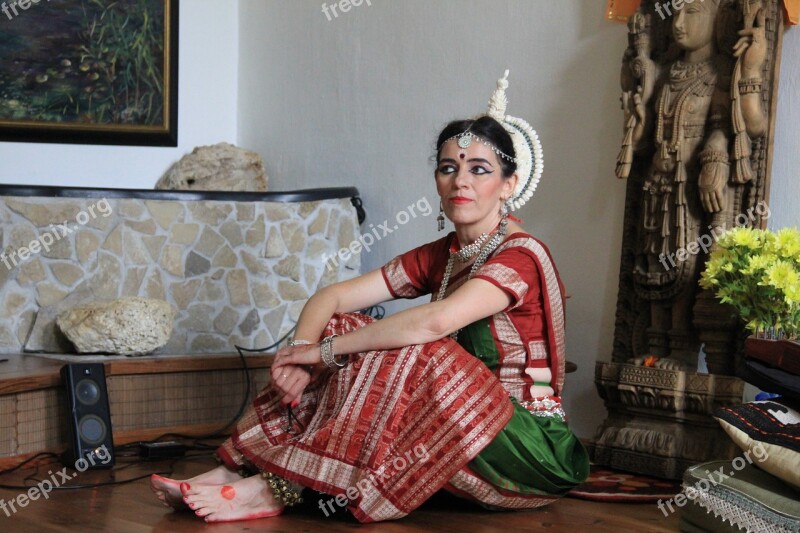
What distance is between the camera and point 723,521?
209cm

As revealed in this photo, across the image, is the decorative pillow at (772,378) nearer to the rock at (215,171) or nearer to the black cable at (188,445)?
the black cable at (188,445)

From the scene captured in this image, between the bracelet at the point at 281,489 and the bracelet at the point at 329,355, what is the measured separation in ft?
0.97

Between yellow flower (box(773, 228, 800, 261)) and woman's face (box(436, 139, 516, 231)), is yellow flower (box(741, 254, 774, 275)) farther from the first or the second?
woman's face (box(436, 139, 516, 231))

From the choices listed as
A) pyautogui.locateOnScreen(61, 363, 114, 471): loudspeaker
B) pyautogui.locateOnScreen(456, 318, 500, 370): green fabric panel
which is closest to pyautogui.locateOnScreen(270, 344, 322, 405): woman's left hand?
pyautogui.locateOnScreen(456, 318, 500, 370): green fabric panel

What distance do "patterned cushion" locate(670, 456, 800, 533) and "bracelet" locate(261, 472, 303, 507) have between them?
2.93ft

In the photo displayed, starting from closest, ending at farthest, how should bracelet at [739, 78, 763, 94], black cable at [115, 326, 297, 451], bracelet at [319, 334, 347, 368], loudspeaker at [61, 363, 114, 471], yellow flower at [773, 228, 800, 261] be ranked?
bracelet at [319, 334, 347, 368] → yellow flower at [773, 228, 800, 261] → bracelet at [739, 78, 763, 94] → loudspeaker at [61, 363, 114, 471] → black cable at [115, 326, 297, 451]

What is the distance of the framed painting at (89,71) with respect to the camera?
178 inches

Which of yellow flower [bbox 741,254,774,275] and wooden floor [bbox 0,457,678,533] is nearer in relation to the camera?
wooden floor [bbox 0,457,678,533]

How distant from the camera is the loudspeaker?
2.97 meters

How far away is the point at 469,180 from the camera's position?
99.6 inches

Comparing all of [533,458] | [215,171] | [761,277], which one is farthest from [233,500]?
[215,171]

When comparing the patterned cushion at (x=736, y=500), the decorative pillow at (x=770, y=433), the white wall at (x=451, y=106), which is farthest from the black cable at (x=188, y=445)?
the decorative pillow at (x=770, y=433)

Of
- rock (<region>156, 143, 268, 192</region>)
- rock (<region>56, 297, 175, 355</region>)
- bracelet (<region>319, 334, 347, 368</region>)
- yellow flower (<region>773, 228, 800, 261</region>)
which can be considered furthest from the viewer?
rock (<region>156, 143, 268, 192</region>)

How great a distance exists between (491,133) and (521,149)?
4.3 inches
